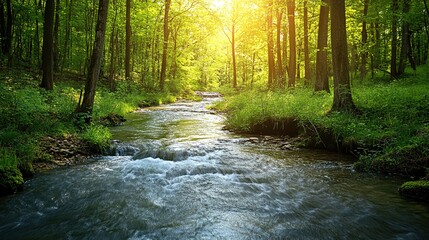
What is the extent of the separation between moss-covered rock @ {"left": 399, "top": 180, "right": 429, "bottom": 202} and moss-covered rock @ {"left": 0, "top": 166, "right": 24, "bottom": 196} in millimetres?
7889

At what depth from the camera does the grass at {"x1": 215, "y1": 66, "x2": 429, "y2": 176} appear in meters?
7.12

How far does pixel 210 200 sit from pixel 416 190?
404cm

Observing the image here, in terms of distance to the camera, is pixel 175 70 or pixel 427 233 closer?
pixel 427 233

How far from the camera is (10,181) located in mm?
6133

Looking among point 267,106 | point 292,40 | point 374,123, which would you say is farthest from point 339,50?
point 292,40

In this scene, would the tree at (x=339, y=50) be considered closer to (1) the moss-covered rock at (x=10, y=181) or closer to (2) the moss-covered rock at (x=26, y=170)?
(2) the moss-covered rock at (x=26, y=170)

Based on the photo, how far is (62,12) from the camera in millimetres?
22469

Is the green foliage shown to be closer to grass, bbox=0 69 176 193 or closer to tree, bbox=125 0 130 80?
grass, bbox=0 69 176 193

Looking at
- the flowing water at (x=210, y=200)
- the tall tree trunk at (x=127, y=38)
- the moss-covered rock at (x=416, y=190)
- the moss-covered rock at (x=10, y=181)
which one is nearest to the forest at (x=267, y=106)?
the moss-covered rock at (x=10, y=181)

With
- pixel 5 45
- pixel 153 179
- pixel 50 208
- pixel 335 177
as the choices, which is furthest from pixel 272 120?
pixel 5 45

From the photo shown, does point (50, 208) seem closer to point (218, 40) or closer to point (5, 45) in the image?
point (5, 45)

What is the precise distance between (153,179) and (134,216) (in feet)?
6.37

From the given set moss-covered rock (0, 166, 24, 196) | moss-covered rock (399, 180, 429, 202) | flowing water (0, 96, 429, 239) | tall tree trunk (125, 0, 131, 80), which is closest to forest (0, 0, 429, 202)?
moss-covered rock (0, 166, 24, 196)

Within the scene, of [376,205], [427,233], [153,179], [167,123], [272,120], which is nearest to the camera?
[427,233]
